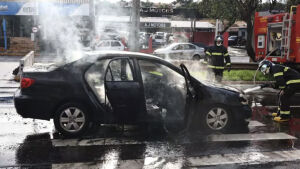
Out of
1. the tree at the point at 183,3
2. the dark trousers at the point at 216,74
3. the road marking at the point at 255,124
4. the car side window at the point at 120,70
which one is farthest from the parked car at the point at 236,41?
the car side window at the point at 120,70

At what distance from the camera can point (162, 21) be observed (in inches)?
1752

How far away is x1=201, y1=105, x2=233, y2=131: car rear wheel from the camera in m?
6.06

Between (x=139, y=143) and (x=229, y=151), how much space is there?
4.91ft

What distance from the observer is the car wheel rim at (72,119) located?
18.1 ft

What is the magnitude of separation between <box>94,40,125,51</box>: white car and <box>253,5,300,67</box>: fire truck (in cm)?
907

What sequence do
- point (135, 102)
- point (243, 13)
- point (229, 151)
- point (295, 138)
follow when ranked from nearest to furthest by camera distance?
1. point (229, 151)
2. point (135, 102)
3. point (295, 138)
4. point (243, 13)

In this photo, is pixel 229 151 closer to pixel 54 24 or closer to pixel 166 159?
pixel 166 159

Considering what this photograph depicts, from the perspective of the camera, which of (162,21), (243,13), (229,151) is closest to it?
(229,151)

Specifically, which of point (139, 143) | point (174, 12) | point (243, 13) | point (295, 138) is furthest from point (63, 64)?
point (174, 12)

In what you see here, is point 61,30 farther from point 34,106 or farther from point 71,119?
point 71,119

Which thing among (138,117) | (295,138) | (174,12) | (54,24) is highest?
(174,12)

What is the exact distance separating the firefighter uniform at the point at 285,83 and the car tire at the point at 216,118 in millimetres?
1618

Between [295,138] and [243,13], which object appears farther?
[243,13]

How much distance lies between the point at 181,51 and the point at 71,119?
16841mm
